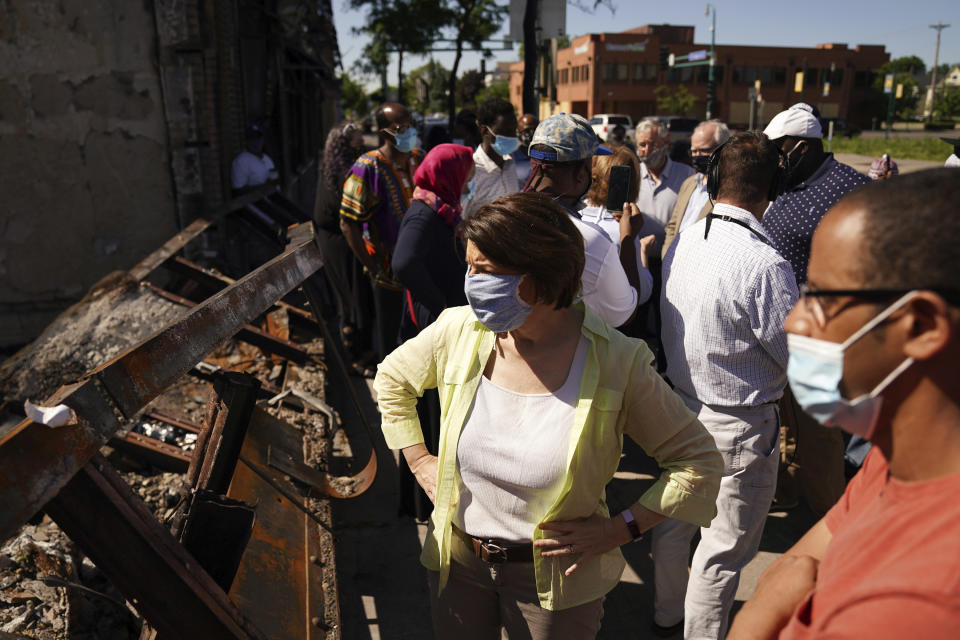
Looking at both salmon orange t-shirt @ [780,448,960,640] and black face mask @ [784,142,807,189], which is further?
black face mask @ [784,142,807,189]

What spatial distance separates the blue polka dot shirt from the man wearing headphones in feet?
2.42

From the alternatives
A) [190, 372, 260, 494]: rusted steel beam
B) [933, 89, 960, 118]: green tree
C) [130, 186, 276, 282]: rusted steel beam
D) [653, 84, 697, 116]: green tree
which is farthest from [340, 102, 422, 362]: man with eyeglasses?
[933, 89, 960, 118]: green tree

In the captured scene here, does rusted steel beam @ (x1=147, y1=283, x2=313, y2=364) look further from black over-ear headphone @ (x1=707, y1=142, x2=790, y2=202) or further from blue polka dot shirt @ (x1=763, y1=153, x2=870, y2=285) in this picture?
blue polka dot shirt @ (x1=763, y1=153, x2=870, y2=285)

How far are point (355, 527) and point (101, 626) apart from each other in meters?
1.60

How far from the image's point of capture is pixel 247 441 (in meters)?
3.16

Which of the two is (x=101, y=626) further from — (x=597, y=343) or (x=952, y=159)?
(x=952, y=159)

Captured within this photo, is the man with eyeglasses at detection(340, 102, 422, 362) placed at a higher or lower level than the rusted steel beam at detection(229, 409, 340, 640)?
higher

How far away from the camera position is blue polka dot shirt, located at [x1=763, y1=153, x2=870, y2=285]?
11.1 ft

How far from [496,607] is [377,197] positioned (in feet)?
11.4

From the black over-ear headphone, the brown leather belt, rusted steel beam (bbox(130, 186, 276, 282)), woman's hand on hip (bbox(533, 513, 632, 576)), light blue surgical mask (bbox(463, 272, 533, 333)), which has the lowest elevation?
the brown leather belt

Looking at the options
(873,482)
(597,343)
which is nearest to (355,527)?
(597,343)

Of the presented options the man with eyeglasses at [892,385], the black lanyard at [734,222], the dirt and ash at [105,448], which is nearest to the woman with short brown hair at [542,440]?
the man with eyeglasses at [892,385]

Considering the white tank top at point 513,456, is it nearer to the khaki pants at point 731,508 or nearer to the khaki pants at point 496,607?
the khaki pants at point 496,607

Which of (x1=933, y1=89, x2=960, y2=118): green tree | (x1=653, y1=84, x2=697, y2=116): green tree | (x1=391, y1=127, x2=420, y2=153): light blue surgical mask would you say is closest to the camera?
(x1=391, y1=127, x2=420, y2=153): light blue surgical mask
